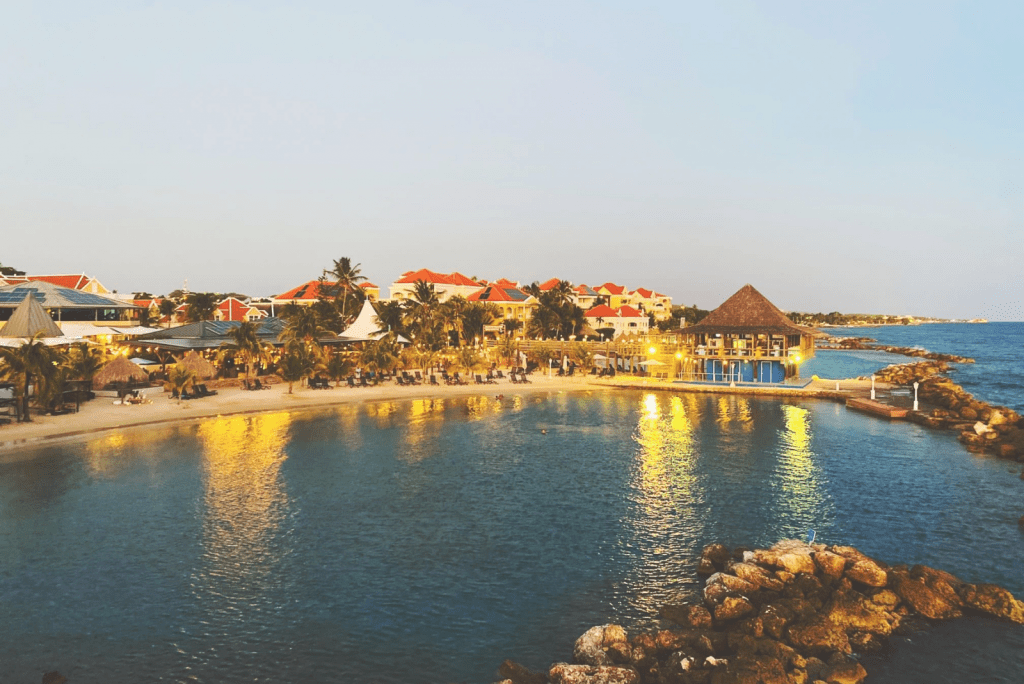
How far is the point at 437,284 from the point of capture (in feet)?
359

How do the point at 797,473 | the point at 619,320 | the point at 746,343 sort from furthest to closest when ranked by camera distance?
the point at 619,320 < the point at 746,343 < the point at 797,473

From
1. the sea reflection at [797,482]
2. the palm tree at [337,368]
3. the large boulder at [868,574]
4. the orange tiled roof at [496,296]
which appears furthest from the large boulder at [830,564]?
Result: the orange tiled roof at [496,296]

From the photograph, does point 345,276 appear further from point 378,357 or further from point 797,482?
point 797,482

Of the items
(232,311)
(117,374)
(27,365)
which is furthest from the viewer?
(232,311)

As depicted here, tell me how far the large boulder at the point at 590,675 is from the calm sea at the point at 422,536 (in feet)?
3.36

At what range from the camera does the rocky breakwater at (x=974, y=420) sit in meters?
30.1

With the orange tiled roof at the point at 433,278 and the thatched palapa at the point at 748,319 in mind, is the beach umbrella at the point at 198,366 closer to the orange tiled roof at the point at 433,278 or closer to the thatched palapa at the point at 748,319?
the thatched palapa at the point at 748,319

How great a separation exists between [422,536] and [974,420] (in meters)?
35.0

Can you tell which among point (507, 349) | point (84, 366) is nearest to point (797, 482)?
point (84, 366)

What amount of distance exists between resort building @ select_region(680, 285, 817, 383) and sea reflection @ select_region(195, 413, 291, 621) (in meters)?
35.7

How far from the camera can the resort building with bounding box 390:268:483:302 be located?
348 ft

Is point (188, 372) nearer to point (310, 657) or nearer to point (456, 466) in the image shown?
point (456, 466)

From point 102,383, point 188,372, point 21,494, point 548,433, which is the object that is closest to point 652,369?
point 548,433

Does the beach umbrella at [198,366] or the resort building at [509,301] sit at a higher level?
the resort building at [509,301]
